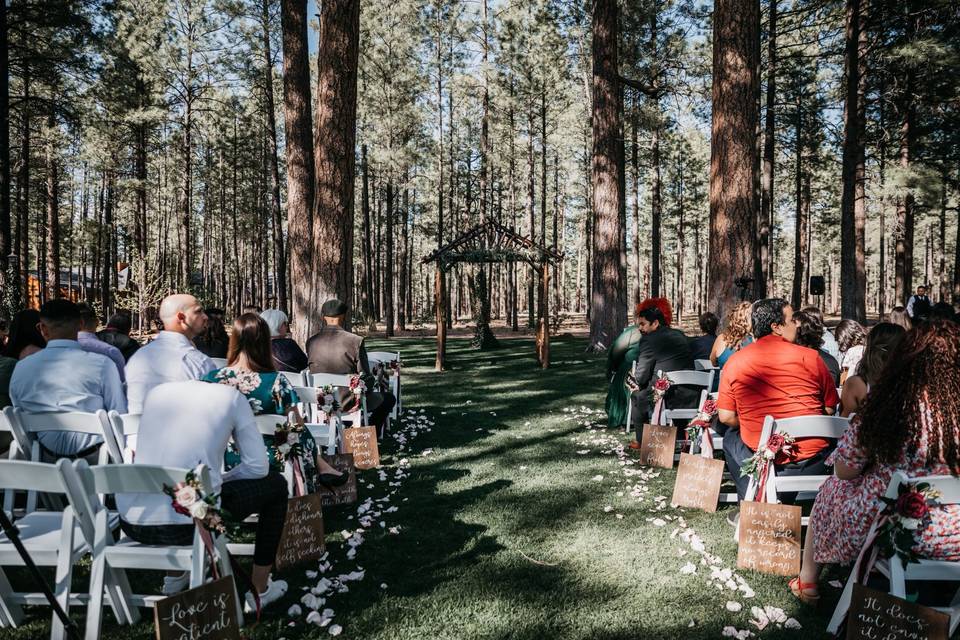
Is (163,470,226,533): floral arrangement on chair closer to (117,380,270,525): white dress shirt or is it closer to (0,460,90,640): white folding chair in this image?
(117,380,270,525): white dress shirt

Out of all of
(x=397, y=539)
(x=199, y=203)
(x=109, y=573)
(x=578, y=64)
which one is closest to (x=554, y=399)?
(x=397, y=539)

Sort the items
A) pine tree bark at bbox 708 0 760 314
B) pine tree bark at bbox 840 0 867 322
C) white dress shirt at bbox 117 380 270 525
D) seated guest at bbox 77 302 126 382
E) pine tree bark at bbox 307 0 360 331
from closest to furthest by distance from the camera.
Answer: white dress shirt at bbox 117 380 270 525
seated guest at bbox 77 302 126 382
pine tree bark at bbox 708 0 760 314
pine tree bark at bbox 307 0 360 331
pine tree bark at bbox 840 0 867 322

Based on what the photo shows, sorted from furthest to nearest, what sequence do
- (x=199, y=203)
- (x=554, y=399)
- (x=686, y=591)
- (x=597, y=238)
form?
(x=199, y=203) → (x=597, y=238) → (x=554, y=399) → (x=686, y=591)

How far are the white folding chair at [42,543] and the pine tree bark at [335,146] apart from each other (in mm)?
5234

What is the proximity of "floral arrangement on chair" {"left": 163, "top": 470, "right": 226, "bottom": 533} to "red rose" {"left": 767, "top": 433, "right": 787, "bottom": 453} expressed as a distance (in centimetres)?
317

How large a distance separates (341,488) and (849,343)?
513cm

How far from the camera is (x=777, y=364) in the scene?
396cm

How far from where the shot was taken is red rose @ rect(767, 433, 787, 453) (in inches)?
142

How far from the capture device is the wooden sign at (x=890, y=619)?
88.5 inches

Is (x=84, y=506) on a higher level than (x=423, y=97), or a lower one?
lower

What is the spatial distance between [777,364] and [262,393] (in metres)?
3.49

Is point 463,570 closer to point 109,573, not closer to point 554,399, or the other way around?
point 109,573

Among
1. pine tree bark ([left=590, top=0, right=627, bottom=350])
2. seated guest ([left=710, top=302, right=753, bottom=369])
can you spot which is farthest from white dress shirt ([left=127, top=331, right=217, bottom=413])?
pine tree bark ([left=590, top=0, right=627, bottom=350])

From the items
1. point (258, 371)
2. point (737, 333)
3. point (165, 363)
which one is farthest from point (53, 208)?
point (737, 333)
